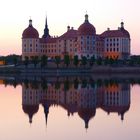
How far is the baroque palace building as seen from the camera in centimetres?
5834

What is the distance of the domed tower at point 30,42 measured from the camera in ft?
201

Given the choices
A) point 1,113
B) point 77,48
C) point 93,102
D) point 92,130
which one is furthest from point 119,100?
point 77,48

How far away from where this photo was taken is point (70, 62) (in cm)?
5200

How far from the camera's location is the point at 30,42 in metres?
61.6

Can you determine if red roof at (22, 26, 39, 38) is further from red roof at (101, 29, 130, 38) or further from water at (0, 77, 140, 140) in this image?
water at (0, 77, 140, 140)

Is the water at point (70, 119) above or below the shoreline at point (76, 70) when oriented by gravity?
below

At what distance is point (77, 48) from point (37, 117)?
150 feet

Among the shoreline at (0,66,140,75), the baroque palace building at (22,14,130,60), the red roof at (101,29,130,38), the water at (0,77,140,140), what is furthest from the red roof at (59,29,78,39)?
the water at (0,77,140,140)

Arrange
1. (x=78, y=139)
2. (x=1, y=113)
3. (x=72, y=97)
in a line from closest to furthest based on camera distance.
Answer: (x=78, y=139) < (x=1, y=113) < (x=72, y=97)

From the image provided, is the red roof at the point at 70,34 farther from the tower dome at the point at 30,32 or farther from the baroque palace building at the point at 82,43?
the tower dome at the point at 30,32

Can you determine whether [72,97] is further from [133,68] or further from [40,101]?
[133,68]

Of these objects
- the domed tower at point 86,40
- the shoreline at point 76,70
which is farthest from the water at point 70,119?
the domed tower at point 86,40

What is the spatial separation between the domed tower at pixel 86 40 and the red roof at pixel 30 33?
6828mm

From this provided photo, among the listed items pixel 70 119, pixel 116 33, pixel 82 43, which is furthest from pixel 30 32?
pixel 70 119
